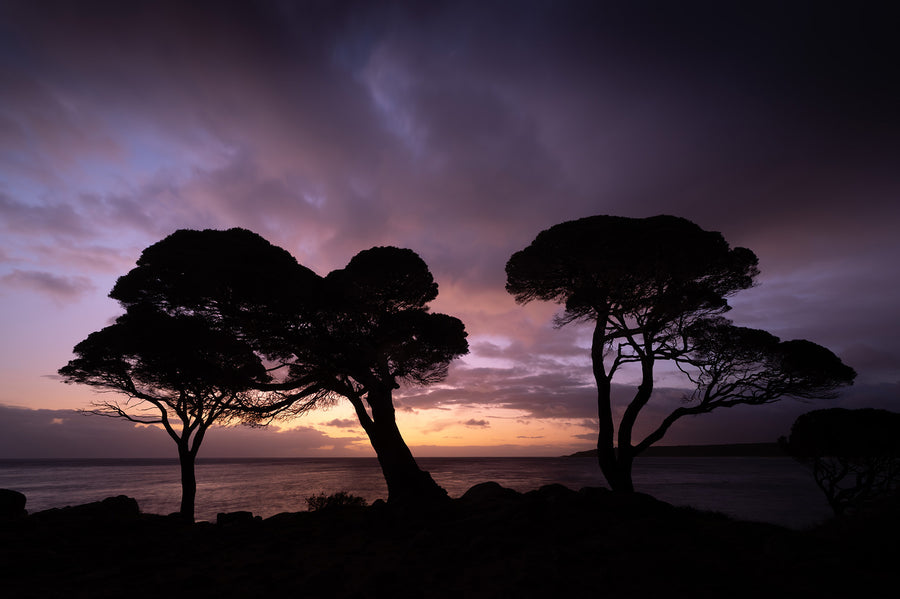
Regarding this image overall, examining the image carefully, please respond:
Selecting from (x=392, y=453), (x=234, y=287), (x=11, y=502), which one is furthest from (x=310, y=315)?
(x=11, y=502)

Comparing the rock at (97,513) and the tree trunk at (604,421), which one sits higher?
the tree trunk at (604,421)

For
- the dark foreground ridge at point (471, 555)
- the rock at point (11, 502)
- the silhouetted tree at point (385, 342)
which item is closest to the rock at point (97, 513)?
the dark foreground ridge at point (471, 555)

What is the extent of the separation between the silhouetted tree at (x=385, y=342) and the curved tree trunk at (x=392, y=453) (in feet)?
0.10

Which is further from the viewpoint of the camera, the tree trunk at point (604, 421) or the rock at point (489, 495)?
the tree trunk at point (604, 421)

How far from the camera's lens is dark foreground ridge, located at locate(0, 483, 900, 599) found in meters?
5.36

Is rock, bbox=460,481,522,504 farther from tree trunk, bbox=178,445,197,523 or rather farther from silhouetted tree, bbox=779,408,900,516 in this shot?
silhouetted tree, bbox=779,408,900,516

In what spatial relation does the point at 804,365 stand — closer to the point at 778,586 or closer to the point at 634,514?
the point at 634,514

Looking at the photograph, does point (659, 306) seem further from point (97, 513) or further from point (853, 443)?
point (97, 513)

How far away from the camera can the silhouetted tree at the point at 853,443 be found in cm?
1738

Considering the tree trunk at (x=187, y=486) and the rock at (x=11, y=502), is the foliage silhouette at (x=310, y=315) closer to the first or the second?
the tree trunk at (x=187, y=486)

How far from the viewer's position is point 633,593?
201 inches

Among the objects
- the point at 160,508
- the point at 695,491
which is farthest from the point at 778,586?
the point at 695,491

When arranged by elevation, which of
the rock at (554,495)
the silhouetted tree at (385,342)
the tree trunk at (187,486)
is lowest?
the tree trunk at (187,486)

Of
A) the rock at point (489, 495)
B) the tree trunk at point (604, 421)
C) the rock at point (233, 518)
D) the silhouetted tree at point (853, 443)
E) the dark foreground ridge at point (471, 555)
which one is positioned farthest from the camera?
the silhouetted tree at point (853, 443)
